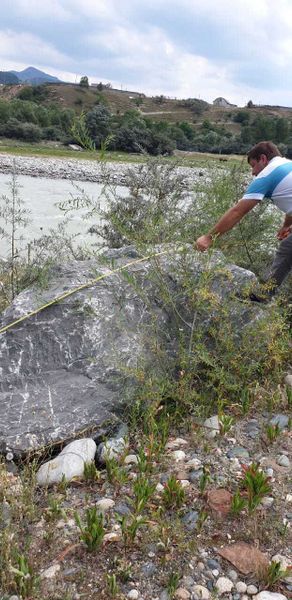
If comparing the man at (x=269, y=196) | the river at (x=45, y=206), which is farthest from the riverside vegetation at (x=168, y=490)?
the river at (x=45, y=206)

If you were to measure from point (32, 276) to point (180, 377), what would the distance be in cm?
251

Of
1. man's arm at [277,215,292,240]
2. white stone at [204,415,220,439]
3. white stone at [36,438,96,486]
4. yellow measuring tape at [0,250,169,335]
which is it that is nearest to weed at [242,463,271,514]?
white stone at [204,415,220,439]

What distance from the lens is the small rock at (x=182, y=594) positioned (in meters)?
2.54

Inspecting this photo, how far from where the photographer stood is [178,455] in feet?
11.7

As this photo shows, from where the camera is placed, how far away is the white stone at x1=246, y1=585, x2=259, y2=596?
257 cm

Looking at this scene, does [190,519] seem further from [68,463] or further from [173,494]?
[68,463]

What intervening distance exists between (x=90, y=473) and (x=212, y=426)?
955 millimetres

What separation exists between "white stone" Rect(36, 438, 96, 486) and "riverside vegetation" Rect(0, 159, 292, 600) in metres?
0.07

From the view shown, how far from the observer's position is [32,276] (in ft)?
19.5

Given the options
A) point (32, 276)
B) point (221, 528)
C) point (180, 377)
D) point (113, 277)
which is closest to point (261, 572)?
point (221, 528)

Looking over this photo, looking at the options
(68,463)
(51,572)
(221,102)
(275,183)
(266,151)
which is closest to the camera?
(51,572)

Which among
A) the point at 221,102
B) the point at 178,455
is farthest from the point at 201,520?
the point at 221,102

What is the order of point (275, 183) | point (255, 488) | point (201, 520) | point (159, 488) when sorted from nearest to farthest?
point (201, 520) → point (255, 488) → point (159, 488) → point (275, 183)

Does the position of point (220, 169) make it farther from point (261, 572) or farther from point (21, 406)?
point (261, 572)
